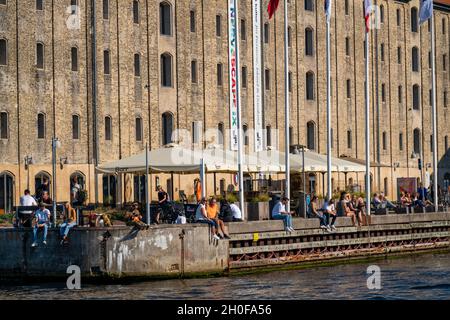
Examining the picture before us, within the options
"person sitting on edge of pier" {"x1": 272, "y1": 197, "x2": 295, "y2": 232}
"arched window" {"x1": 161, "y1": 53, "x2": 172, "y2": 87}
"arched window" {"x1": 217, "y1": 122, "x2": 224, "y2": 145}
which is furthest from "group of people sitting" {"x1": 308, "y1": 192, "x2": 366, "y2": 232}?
"arched window" {"x1": 217, "y1": 122, "x2": 224, "y2": 145}

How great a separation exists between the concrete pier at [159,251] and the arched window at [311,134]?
28.7m

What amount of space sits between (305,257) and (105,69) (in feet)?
64.0

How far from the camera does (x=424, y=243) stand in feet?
175

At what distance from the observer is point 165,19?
64375 millimetres

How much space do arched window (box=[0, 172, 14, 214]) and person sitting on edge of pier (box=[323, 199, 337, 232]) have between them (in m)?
16.2

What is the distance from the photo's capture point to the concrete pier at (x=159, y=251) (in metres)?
37.8

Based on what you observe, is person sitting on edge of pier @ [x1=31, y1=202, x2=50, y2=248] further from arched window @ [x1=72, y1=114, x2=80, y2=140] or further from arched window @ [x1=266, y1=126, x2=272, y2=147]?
arched window @ [x1=266, y1=126, x2=272, y2=147]

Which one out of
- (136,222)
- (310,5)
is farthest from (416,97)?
(136,222)

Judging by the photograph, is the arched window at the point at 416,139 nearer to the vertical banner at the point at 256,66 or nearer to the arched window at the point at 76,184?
the vertical banner at the point at 256,66

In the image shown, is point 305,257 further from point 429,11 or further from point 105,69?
point 105,69

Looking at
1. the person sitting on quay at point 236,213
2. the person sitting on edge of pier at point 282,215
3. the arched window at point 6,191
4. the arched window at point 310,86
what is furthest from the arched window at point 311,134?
the person sitting on quay at point 236,213

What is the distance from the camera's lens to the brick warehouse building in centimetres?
5681

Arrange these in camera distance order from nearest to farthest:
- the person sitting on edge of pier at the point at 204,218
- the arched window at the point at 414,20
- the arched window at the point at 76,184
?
1. the person sitting on edge of pier at the point at 204,218
2. the arched window at the point at 76,184
3. the arched window at the point at 414,20
